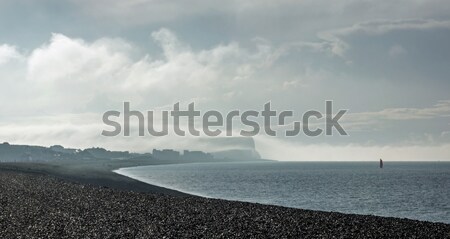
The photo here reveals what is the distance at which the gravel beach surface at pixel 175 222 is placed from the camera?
→ 90.9 ft

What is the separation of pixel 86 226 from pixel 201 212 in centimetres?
1013

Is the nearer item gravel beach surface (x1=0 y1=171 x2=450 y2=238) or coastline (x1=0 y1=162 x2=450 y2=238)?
gravel beach surface (x1=0 y1=171 x2=450 y2=238)

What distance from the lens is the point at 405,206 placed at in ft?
197

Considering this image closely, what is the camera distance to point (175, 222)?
104 feet

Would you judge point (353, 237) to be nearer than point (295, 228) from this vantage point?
Yes

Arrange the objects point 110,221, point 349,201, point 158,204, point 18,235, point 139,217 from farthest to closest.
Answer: point 349,201 < point 158,204 < point 139,217 < point 110,221 < point 18,235

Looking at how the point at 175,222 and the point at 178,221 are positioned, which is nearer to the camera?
the point at 175,222

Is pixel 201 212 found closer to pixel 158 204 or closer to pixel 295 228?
pixel 158 204

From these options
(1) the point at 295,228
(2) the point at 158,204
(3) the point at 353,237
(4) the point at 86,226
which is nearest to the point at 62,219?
(4) the point at 86,226

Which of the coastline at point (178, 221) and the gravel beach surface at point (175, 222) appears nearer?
the gravel beach surface at point (175, 222)

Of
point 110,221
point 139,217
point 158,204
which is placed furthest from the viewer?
point 158,204

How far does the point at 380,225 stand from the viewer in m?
32.2

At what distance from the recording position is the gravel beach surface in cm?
2770

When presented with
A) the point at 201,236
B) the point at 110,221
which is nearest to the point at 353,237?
the point at 201,236
